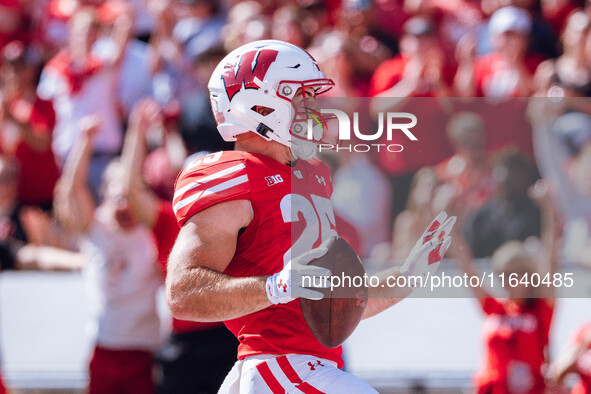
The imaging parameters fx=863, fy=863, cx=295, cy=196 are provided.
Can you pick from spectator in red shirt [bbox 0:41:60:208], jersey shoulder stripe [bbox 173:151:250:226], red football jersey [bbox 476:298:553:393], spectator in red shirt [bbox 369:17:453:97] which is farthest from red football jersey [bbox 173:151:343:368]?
spectator in red shirt [bbox 0:41:60:208]

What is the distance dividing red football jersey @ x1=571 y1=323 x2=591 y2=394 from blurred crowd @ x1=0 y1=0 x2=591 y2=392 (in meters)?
0.63

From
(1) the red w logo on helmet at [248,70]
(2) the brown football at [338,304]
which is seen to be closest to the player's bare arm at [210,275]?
(2) the brown football at [338,304]

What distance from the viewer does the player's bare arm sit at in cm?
250

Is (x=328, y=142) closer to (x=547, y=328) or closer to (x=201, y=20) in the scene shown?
(x=547, y=328)

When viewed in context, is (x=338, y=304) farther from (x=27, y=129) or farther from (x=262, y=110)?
(x=27, y=129)

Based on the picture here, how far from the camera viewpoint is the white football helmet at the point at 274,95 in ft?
9.46

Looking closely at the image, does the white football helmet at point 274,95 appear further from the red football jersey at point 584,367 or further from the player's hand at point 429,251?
the red football jersey at point 584,367

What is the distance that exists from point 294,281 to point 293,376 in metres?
0.42

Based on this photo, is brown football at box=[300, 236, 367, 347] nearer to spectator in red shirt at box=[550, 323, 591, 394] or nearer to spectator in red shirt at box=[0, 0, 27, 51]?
spectator in red shirt at box=[550, 323, 591, 394]

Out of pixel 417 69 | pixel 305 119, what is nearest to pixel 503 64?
pixel 417 69

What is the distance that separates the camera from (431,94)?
589 cm

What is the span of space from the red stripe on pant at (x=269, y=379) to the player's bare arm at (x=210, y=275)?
262 millimetres

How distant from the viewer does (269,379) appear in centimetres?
269

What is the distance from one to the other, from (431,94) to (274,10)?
2.18 m
